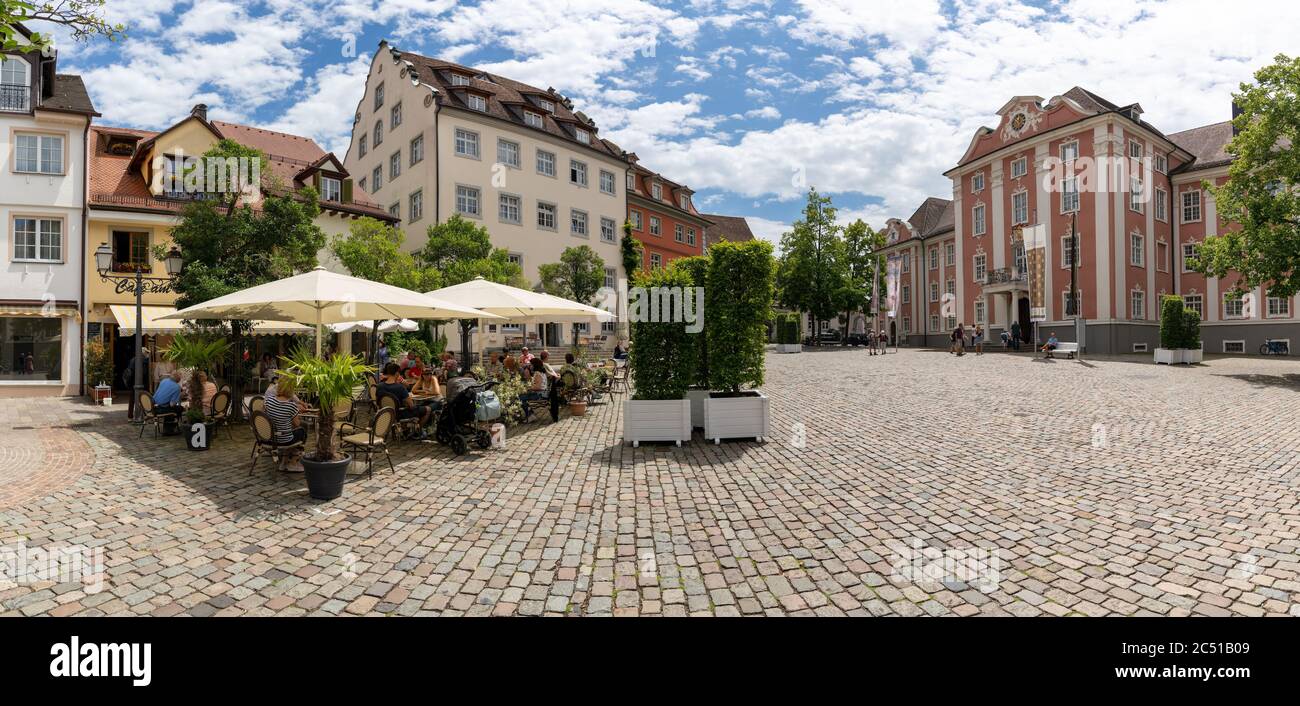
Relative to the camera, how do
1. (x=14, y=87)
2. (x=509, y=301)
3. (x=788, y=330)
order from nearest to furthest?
1. (x=509, y=301)
2. (x=14, y=87)
3. (x=788, y=330)

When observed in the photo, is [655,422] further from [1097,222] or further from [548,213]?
[1097,222]

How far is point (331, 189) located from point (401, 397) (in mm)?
23531

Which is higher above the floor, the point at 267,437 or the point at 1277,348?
the point at 1277,348

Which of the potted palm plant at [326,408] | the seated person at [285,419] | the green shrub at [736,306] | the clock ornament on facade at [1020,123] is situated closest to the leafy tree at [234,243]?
the seated person at [285,419]

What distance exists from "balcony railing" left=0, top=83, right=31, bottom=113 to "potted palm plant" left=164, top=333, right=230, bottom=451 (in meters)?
14.2

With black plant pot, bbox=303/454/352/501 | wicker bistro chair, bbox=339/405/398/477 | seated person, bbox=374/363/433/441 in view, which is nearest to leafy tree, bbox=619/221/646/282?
seated person, bbox=374/363/433/441

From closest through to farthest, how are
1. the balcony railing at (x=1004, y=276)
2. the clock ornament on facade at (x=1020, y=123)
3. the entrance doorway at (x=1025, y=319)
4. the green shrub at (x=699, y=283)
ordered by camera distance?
the green shrub at (x=699, y=283), the clock ornament on facade at (x=1020, y=123), the entrance doorway at (x=1025, y=319), the balcony railing at (x=1004, y=276)

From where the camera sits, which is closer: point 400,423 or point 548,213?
point 400,423

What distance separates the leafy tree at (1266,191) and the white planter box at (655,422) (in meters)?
23.1

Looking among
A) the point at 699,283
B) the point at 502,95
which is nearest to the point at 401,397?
the point at 699,283

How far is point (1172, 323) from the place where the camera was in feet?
84.8

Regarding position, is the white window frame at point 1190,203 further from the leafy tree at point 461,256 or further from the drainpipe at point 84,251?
the drainpipe at point 84,251

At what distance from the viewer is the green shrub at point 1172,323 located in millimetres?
25797

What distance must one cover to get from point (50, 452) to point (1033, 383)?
22884 millimetres
